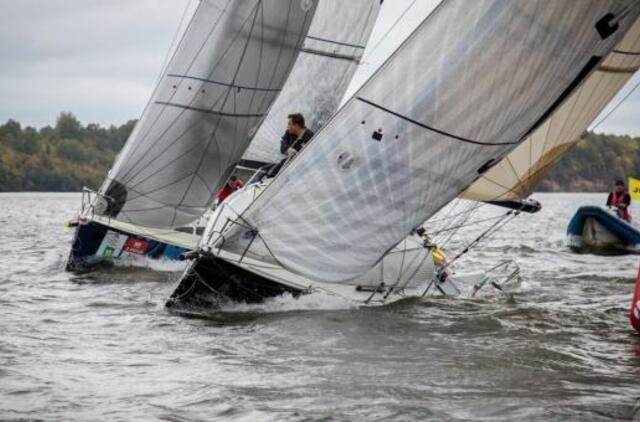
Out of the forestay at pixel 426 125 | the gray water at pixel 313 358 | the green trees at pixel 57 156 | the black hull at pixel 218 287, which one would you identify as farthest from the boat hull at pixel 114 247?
the green trees at pixel 57 156

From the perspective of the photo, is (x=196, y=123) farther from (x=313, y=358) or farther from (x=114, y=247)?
(x=313, y=358)

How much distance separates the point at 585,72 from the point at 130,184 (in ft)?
22.2

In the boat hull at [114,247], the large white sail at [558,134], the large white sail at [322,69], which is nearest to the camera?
the large white sail at [558,134]

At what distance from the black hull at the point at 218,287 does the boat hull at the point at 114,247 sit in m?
3.62

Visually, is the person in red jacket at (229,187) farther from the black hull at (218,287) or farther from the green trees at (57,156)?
the green trees at (57,156)

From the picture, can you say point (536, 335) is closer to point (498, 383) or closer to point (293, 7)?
point (498, 383)

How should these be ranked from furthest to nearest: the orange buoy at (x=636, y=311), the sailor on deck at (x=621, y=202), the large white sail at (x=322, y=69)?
the sailor on deck at (x=621, y=202) → the large white sail at (x=322, y=69) → the orange buoy at (x=636, y=311)

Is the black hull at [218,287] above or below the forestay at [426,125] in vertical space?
below

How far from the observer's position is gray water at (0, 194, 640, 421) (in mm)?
5672

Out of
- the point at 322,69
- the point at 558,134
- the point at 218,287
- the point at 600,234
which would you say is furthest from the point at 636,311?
the point at 600,234

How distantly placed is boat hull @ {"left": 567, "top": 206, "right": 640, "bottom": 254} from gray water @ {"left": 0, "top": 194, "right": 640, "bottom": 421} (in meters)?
8.12

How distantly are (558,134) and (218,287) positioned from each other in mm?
4185

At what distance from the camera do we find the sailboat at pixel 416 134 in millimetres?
7582

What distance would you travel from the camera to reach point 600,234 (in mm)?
20047
